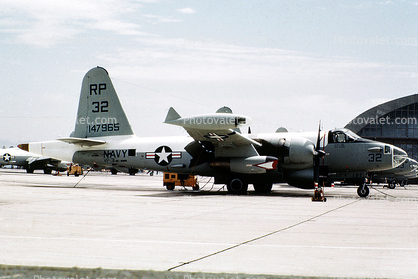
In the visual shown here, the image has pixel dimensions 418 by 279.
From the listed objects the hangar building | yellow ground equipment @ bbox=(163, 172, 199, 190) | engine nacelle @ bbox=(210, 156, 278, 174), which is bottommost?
yellow ground equipment @ bbox=(163, 172, 199, 190)

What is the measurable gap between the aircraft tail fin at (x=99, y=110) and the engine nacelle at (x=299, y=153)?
1031 cm

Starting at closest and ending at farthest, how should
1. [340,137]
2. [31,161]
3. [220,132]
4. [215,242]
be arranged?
[215,242], [220,132], [340,137], [31,161]

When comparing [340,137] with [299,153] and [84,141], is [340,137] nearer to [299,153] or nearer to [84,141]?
[299,153]

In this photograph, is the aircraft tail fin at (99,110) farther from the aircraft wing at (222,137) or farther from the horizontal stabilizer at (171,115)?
the horizontal stabilizer at (171,115)

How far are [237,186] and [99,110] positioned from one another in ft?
34.4

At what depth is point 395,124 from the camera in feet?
212

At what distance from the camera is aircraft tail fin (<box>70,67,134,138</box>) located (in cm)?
2812

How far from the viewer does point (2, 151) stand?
6291 centimetres

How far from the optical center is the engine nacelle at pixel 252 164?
2247cm

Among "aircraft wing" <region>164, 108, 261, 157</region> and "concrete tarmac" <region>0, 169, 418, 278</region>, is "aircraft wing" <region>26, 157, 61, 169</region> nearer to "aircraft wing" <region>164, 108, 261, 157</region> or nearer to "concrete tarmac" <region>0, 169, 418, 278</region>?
"aircraft wing" <region>164, 108, 261, 157</region>

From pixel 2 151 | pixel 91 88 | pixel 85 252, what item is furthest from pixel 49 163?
pixel 85 252

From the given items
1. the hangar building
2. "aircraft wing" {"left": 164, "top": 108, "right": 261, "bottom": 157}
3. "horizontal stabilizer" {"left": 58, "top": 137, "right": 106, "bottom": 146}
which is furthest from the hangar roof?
"horizontal stabilizer" {"left": 58, "top": 137, "right": 106, "bottom": 146}

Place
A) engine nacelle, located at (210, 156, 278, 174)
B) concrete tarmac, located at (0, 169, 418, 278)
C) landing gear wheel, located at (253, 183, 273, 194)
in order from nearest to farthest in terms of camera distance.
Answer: concrete tarmac, located at (0, 169, 418, 278) < engine nacelle, located at (210, 156, 278, 174) < landing gear wheel, located at (253, 183, 273, 194)

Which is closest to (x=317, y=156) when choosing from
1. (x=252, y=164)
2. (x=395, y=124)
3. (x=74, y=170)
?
(x=252, y=164)
